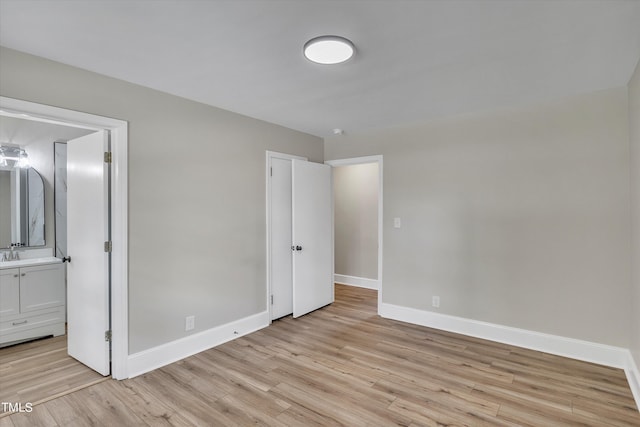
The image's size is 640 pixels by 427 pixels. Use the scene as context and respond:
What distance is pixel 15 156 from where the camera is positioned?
3.66 metres

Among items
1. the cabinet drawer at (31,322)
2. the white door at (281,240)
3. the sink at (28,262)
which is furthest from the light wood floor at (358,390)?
the sink at (28,262)

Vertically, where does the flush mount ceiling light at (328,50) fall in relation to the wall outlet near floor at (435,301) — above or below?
above

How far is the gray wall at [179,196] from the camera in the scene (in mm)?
2396

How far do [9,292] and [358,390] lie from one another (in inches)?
141

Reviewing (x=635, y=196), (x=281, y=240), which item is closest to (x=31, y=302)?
(x=281, y=240)

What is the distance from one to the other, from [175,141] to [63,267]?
212 centimetres

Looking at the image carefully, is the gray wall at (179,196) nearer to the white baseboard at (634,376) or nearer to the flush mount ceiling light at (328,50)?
the flush mount ceiling light at (328,50)

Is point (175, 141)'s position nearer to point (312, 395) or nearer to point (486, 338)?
point (312, 395)

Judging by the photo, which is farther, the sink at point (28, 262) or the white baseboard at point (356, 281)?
the white baseboard at point (356, 281)

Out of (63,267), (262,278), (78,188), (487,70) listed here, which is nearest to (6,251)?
(63,267)

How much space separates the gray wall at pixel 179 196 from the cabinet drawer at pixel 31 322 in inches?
63.5

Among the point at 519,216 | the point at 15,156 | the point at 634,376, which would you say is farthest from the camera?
the point at 15,156

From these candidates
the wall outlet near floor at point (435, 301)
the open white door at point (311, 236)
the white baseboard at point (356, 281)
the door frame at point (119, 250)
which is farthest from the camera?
the white baseboard at point (356, 281)

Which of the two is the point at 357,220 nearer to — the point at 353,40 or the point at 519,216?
the point at 519,216
